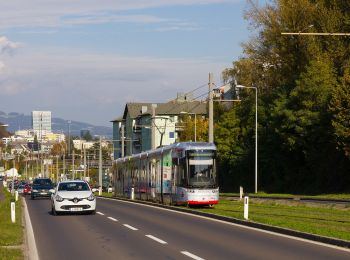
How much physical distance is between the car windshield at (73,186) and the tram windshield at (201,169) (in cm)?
611

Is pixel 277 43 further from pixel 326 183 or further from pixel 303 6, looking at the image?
pixel 326 183

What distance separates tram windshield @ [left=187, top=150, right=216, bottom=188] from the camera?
37844 mm

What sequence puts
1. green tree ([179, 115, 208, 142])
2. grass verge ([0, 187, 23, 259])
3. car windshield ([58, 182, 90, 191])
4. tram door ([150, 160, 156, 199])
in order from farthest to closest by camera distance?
green tree ([179, 115, 208, 142]), tram door ([150, 160, 156, 199]), car windshield ([58, 182, 90, 191]), grass verge ([0, 187, 23, 259])

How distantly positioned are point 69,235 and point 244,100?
59.9 m

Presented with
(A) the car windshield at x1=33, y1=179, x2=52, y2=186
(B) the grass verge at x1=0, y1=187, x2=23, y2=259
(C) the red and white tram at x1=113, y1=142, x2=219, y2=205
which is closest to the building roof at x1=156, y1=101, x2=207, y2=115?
(A) the car windshield at x1=33, y1=179, x2=52, y2=186

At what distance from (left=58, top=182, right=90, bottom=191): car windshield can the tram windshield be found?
6105 millimetres

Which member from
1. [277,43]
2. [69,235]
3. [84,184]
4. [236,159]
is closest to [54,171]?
[236,159]

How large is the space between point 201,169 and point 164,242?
18899 millimetres

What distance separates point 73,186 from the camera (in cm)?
3381

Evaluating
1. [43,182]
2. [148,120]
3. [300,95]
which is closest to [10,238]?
[43,182]

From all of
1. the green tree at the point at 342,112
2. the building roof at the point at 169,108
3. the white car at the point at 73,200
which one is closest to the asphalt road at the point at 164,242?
the white car at the point at 73,200

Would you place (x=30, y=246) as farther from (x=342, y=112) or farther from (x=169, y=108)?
(x=169, y=108)

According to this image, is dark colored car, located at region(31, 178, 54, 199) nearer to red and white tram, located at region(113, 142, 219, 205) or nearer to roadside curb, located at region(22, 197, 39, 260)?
red and white tram, located at region(113, 142, 219, 205)

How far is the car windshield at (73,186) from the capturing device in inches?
1323
